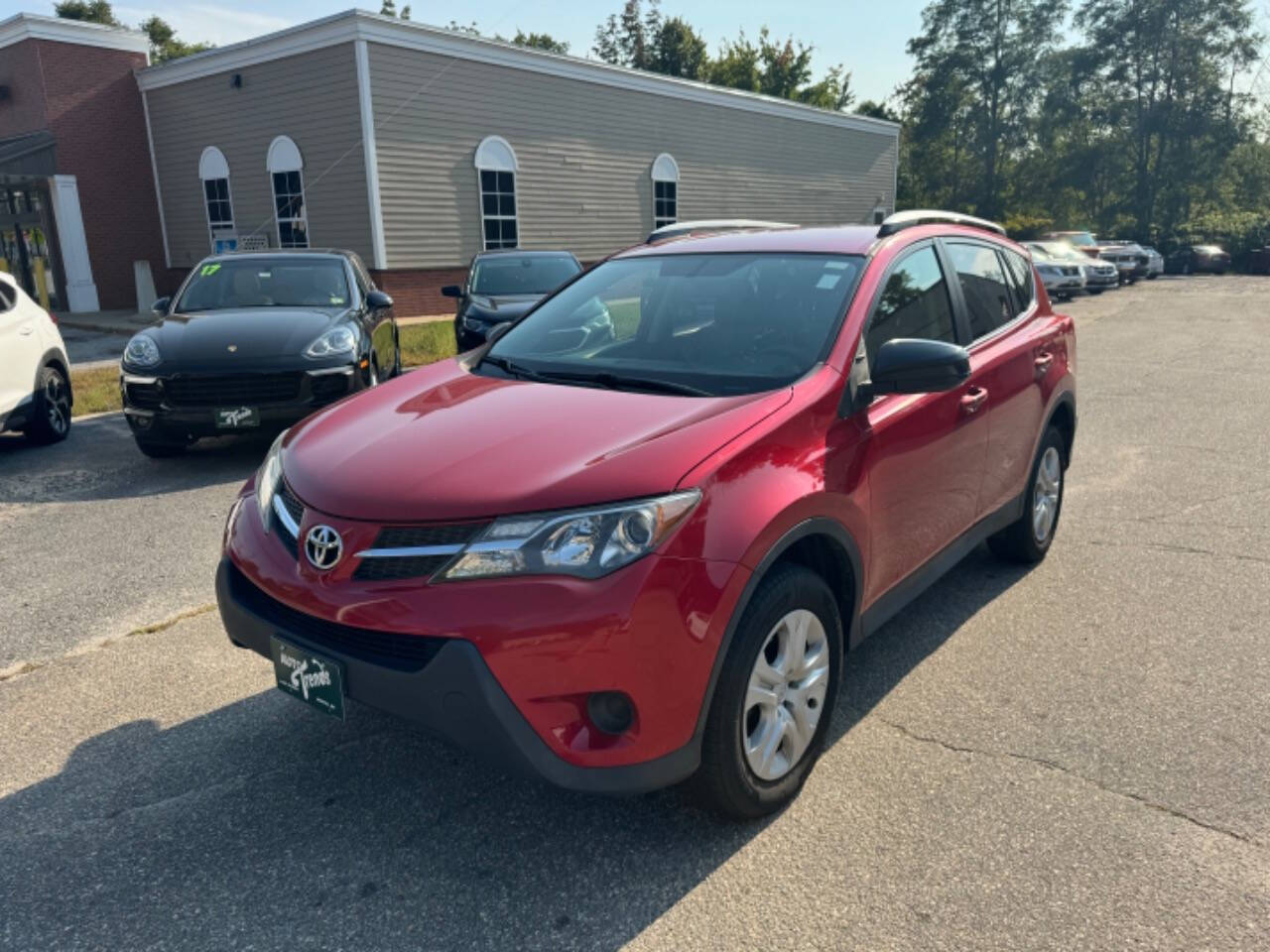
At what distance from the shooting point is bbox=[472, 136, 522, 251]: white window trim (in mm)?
19172

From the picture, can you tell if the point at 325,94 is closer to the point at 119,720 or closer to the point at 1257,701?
the point at 119,720

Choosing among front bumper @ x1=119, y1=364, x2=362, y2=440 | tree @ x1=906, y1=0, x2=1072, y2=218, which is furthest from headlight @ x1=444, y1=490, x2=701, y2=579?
tree @ x1=906, y1=0, x2=1072, y2=218

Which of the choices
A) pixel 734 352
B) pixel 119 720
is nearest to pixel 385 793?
pixel 119 720

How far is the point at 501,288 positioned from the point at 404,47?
26.7 feet

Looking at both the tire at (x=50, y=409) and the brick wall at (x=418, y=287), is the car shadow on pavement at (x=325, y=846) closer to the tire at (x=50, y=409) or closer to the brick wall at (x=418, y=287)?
the tire at (x=50, y=409)

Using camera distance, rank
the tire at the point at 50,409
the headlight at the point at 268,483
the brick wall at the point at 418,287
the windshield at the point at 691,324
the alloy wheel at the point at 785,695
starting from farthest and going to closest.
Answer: the brick wall at the point at 418,287 → the tire at the point at 50,409 → the windshield at the point at 691,324 → the headlight at the point at 268,483 → the alloy wheel at the point at 785,695

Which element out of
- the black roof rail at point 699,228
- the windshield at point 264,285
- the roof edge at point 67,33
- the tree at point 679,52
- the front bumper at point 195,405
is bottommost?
the front bumper at point 195,405

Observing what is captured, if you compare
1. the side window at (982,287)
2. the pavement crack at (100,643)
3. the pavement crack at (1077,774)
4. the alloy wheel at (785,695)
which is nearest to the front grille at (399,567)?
the alloy wheel at (785,695)

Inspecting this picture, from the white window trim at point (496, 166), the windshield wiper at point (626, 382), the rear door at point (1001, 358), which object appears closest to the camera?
the windshield wiper at point (626, 382)

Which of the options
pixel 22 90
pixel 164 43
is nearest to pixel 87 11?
pixel 164 43

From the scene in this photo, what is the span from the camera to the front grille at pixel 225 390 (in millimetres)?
6656

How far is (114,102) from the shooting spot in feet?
67.7

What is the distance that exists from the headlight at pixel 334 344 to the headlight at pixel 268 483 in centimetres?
399

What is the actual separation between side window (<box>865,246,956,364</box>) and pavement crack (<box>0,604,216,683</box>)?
3219 millimetres
